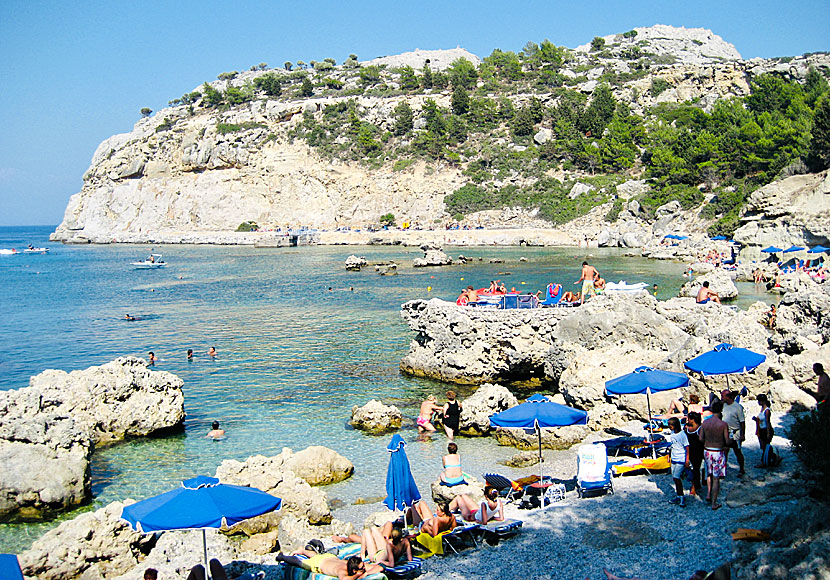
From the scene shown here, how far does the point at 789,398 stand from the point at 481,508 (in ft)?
24.9

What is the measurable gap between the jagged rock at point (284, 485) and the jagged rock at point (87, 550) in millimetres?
2114

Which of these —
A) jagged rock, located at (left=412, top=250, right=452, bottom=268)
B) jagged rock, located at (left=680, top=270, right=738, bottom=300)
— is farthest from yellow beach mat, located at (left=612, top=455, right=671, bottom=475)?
jagged rock, located at (left=412, top=250, right=452, bottom=268)

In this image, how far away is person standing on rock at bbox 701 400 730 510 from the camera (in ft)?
26.8

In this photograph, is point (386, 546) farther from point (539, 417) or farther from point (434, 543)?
point (539, 417)

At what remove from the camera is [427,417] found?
14617 millimetres

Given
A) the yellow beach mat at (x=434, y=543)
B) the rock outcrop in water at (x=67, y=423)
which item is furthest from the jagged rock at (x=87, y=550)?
the yellow beach mat at (x=434, y=543)

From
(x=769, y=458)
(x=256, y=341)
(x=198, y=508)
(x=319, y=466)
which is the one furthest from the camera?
(x=256, y=341)

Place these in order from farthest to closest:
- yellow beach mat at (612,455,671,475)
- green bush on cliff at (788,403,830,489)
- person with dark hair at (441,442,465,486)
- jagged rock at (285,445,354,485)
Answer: jagged rock at (285,445,354,485) < person with dark hair at (441,442,465,486) < yellow beach mat at (612,455,671,475) < green bush on cliff at (788,403,830,489)

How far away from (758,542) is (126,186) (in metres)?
110

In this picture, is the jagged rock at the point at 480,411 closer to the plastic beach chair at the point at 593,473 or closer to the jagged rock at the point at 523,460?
the jagged rock at the point at 523,460

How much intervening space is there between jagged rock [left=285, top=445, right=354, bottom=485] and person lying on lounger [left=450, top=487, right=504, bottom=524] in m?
3.77

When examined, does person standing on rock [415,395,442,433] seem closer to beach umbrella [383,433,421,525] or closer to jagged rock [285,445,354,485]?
jagged rock [285,445,354,485]

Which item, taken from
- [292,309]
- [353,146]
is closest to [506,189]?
[353,146]

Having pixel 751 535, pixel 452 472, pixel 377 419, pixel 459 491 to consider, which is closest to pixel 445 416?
pixel 377 419
